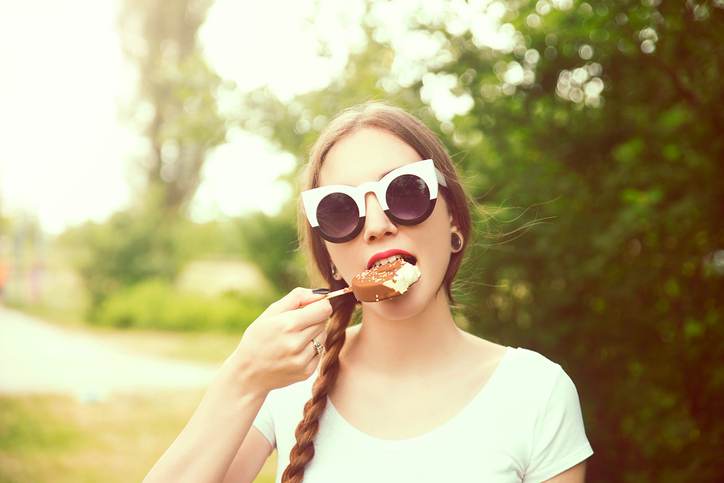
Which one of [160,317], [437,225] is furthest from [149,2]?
[437,225]

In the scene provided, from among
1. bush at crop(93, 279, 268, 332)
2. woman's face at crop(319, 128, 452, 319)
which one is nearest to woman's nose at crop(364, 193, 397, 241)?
woman's face at crop(319, 128, 452, 319)

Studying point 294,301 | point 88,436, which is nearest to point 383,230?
point 294,301

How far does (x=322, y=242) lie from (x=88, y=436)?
615 cm

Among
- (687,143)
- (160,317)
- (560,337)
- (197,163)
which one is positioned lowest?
(560,337)

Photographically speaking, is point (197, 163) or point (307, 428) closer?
point (307, 428)

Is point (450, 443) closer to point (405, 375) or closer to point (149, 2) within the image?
point (405, 375)

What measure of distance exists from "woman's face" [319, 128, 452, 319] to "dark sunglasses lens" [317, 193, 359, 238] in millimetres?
36

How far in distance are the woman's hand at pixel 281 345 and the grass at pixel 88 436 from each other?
4656mm

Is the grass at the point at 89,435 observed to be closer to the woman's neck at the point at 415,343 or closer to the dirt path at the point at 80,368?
the dirt path at the point at 80,368

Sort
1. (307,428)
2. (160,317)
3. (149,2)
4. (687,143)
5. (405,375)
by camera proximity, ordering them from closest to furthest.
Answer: (307,428), (405,375), (687,143), (160,317), (149,2)

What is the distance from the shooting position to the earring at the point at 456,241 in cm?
206

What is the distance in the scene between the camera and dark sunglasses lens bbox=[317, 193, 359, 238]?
1.84m

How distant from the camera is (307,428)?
185cm

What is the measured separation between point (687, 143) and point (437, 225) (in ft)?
5.74
